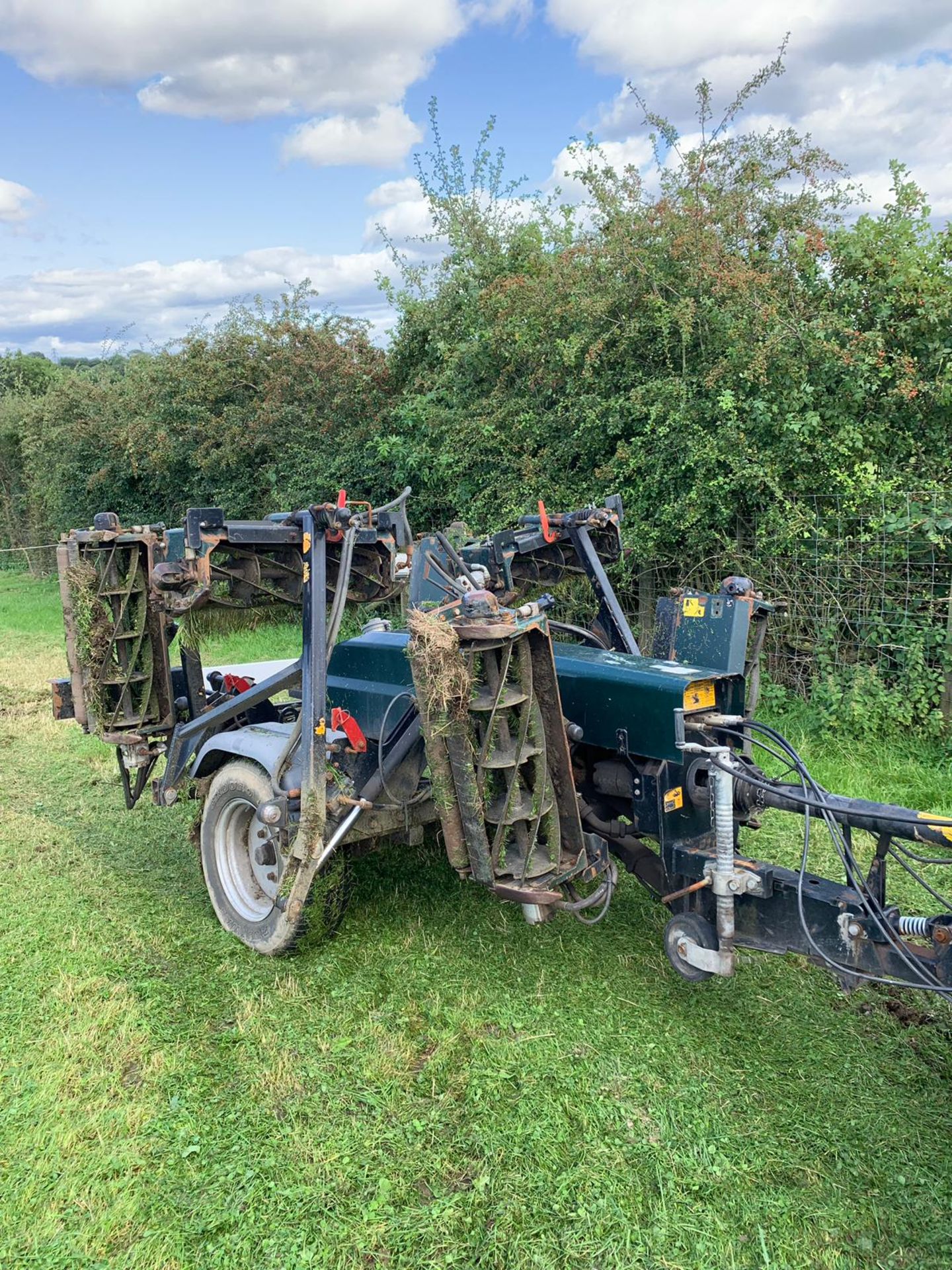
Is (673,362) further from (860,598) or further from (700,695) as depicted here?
(700,695)

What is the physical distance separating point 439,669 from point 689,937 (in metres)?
1.21

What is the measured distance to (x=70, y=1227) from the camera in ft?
8.64

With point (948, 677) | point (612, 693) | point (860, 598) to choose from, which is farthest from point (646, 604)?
point (612, 693)

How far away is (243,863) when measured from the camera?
14.2 feet

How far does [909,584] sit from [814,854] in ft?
7.21

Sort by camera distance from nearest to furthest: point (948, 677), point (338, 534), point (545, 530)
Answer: point (338, 534)
point (545, 530)
point (948, 677)

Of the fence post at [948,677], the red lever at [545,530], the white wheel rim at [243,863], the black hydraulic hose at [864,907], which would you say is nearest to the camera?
the black hydraulic hose at [864,907]

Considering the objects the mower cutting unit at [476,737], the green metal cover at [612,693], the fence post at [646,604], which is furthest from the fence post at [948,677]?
the green metal cover at [612,693]

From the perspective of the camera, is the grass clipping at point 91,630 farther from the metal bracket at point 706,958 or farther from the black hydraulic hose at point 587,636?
the metal bracket at point 706,958

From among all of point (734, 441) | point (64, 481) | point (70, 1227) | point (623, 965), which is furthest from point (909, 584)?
point (64, 481)

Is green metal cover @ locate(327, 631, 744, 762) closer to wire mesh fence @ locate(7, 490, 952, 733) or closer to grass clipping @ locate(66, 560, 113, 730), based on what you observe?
grass clipping @ locate(66, 560, 113, 730)

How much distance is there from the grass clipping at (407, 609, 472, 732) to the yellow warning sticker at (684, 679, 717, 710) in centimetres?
82

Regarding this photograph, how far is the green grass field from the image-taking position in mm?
2562

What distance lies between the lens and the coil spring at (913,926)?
2.56m
